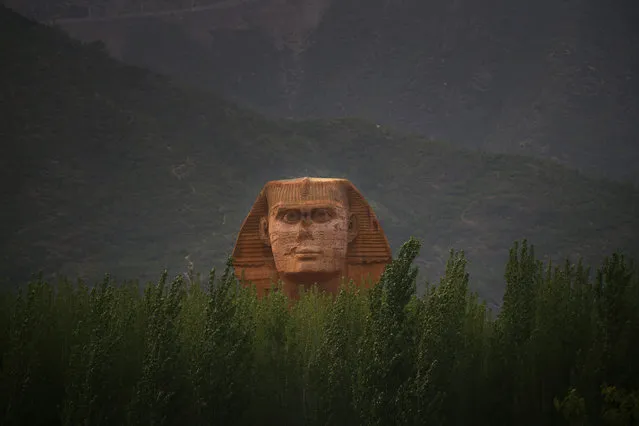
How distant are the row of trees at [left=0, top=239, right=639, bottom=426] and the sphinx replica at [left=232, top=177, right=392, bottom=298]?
147 inches

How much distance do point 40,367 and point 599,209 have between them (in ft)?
72.8

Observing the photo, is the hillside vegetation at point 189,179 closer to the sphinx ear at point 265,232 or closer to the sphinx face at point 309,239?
the sphinx ear at point 265,232

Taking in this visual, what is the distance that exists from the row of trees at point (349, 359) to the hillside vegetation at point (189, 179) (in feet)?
50.5

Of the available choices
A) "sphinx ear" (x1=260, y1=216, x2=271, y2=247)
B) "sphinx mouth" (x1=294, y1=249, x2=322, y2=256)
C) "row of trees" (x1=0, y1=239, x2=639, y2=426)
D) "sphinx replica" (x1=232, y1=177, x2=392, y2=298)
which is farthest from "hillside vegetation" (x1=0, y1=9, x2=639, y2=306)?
"row of trees" (x1=0, y1=239, x2=639, y2=426)

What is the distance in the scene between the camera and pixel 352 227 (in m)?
15.7

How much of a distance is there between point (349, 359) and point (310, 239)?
4.50 metres

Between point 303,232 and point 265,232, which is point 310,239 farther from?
point 265,232

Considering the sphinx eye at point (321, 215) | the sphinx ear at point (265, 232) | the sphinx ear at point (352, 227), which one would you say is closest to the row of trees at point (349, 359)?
the sphinx eye at point (321, 215)

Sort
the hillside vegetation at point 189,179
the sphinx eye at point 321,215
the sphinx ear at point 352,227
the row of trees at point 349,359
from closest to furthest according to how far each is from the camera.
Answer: the row of trees at point 349,359, the sphinx eye at point 321,215, the sphinx ear at point 352,227, the hillside vegetation at point 189,179

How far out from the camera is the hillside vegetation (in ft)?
90.0

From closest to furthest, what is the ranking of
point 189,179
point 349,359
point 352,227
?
1. point 349,359
2. point 352,227
3. point 189,179

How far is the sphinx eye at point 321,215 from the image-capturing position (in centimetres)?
1498

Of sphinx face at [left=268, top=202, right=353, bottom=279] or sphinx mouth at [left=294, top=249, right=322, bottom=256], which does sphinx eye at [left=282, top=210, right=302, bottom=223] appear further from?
sphinx mouth at [left=294, top=249, right=322, bottom=256]

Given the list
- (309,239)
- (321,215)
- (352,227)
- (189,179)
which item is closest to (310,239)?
(309,239)
